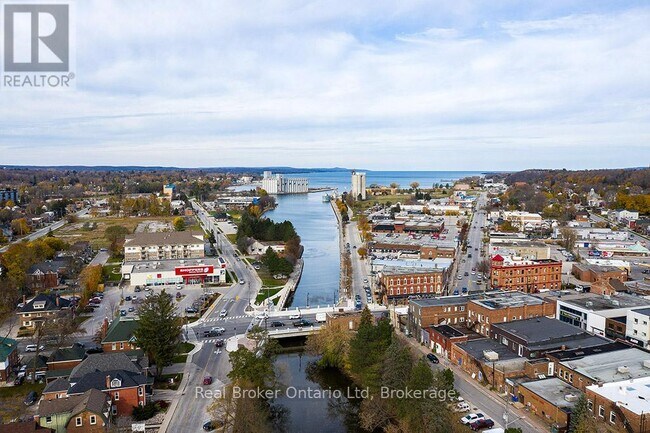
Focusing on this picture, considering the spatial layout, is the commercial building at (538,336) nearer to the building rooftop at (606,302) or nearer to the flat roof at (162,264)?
the building rooftop at (606,302)

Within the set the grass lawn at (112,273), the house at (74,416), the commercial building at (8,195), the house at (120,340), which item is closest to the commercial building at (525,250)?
the house at (120,340)

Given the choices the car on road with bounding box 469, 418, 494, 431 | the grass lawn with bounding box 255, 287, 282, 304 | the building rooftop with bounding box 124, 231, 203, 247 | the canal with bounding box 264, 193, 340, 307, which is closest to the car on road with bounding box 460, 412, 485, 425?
the car on road with bounding box 469, 418, 494, 431

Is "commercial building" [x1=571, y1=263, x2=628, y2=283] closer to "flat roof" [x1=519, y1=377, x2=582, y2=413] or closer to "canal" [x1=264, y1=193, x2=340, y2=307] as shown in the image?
"flat roof" [x1=519, y1=377, x2=582, y2=413]

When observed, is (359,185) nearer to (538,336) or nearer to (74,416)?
(538,336)

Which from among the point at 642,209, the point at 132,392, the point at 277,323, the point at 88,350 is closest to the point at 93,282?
the point at 88,350

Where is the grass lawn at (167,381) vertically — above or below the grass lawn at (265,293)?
below
